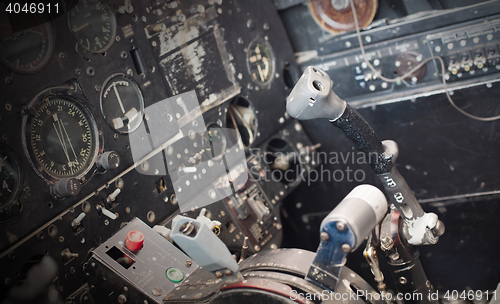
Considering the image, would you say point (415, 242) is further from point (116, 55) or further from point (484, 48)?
point (116, 55)

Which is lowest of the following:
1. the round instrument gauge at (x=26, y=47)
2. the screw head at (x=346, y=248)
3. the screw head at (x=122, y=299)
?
the screw head at (x=122, y=299)

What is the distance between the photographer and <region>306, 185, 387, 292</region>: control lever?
1193 mm

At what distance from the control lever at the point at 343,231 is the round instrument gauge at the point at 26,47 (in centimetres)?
115

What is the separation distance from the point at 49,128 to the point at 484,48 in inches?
82.5

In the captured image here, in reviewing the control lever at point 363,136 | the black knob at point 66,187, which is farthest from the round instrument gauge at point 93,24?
the control lever at point 363,136

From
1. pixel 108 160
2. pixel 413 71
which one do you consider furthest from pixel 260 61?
pixel 108 160

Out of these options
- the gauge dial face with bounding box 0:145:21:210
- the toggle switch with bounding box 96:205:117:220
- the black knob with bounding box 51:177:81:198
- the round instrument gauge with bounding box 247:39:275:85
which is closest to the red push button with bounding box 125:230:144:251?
the toggle switch with bounding box 96:205:117:220

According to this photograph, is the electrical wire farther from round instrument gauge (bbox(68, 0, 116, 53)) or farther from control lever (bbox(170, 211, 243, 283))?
control lever (bbox(170, 211, 243, 283))

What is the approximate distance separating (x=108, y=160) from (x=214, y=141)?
677 mm

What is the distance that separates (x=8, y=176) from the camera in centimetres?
144

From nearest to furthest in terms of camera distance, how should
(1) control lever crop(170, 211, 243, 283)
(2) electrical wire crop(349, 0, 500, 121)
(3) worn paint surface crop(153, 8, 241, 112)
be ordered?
(1) control lever crop(170, 211, 243, 283), (3) worn paint surface crop(153, 8, 241, 112), (2) electrical wire crop(349, 0, 500, 121)

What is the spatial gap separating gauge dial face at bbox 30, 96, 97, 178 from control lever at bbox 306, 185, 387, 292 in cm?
97

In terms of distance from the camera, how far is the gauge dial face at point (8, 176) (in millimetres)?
1416

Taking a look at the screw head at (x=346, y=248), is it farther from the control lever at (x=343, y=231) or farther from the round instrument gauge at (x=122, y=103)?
the round instrument gauge at (x=122, y=103)
